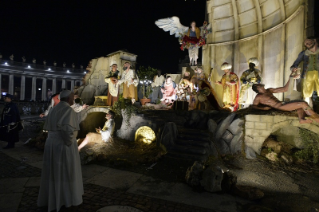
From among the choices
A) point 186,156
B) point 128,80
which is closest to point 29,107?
point 128,80

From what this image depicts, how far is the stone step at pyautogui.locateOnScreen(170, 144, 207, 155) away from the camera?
5867 millimetres

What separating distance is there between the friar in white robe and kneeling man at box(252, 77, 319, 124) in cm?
623

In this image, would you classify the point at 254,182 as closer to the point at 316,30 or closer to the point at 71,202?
the point at 71,202

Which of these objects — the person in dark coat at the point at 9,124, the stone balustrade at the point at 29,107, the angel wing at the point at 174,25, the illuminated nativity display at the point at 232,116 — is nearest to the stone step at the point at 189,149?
the illuminated nativity display at the point at 232,116

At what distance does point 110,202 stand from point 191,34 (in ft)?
34.6

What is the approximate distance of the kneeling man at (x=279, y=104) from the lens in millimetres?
5828

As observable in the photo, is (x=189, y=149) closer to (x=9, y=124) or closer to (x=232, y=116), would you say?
(x=232, y=116)

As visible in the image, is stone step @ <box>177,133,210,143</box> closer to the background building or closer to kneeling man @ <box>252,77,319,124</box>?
kneeling man @ <box>252,77,319,124</box>

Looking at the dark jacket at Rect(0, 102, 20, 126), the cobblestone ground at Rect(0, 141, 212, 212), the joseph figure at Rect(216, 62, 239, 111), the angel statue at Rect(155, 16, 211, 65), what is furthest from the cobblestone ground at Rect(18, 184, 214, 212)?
the angel statue at Rect(155, 16, 211, 65)

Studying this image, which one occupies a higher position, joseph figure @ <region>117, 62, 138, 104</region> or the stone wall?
joseph figure @ <region>117, 62, 138, 104</region>

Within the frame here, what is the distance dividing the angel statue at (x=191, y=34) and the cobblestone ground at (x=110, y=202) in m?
9.76

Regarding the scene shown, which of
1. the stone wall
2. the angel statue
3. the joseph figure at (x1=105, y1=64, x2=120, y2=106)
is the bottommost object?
the stone wall

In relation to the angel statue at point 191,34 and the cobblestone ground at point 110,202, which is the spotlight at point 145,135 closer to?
the cobblestone ground at point 110,202

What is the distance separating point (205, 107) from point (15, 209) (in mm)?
7754
